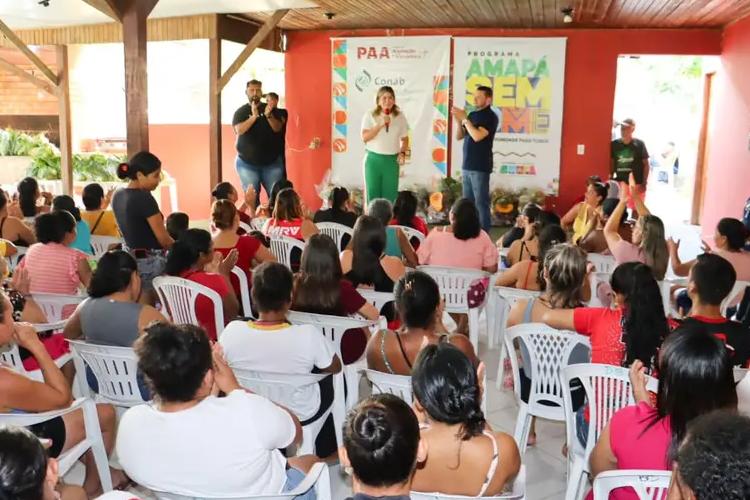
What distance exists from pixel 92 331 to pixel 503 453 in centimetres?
185

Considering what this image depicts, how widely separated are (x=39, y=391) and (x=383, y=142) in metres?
5.43

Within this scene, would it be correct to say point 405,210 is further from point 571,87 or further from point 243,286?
point 571,87

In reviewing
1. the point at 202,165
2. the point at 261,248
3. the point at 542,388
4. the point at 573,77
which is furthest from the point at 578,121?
the point at 542,388

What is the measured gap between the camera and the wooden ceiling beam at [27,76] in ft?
30.1

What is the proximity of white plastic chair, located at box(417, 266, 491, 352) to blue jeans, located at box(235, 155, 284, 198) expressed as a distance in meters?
4.18

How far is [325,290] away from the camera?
3.33m

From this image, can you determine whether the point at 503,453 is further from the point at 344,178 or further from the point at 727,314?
the point at 344,178

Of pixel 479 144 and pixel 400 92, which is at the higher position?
pixel 400 92

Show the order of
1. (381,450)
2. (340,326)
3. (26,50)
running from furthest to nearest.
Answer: (26,50) < (340,326) < (381,450)

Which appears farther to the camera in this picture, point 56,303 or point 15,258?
point 15,258

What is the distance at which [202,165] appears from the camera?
10.4 m

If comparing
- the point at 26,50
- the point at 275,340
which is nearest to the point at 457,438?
the point at 275,340

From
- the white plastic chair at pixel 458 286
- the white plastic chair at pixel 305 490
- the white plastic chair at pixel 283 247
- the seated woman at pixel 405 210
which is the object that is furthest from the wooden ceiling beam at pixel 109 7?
the white plastic chair at pixel 305 490

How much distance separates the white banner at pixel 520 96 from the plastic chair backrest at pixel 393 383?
7.38 m
